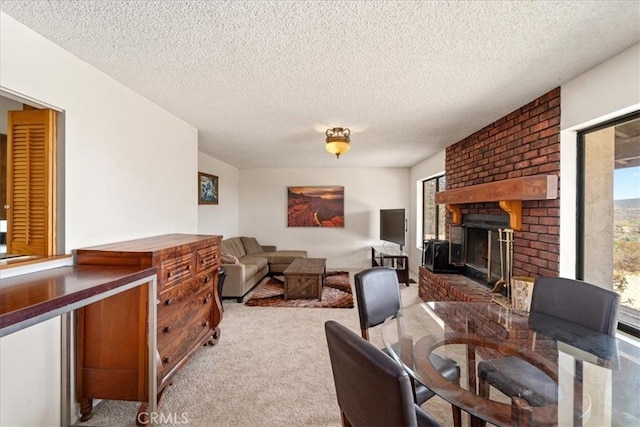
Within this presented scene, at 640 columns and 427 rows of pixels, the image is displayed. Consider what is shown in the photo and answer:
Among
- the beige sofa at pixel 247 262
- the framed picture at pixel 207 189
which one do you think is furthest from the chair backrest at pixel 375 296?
the framed picture at pixel 207 189

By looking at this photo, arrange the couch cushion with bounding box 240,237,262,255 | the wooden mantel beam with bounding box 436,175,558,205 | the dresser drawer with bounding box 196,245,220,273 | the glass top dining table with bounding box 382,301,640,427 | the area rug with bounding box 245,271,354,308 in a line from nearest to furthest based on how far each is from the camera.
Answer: the glass top dining table with bounding box 382,301,640,427
the wooden mantel beam with bounding box 436,175,558,205
the dresser drawer with bounding box 196,245,220,273
the area rug with bounding box 245,271,354,308
the couch cushion with bounding box 240,237,262,255

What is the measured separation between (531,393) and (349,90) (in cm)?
216

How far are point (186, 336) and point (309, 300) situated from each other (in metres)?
2.13

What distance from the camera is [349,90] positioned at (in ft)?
7.57

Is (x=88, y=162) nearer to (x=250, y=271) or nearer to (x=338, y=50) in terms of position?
(x=338, y=50)

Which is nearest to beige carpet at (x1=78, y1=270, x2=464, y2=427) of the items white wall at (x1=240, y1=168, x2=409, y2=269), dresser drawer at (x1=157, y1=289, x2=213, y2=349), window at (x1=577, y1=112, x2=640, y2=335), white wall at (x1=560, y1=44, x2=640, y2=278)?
dresser drawer at (x1=157, y1=289, x2=213, y2=349)

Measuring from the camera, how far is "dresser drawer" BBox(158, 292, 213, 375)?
1.98 meters

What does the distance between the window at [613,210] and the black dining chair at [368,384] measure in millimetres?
2081

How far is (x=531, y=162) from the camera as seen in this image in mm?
2543

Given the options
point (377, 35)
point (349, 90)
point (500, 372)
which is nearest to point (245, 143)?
point (349, 90)

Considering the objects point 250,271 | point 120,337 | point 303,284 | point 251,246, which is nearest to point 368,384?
point 120,337

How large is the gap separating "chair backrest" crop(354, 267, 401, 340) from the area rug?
196 cm

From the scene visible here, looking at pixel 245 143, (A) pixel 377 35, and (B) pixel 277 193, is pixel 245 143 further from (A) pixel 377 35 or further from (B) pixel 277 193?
(A) pixel 377 35

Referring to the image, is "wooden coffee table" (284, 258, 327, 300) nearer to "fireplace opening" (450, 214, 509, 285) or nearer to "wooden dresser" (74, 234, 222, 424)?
"fireplace opening" (450, 214, 509, 285)
